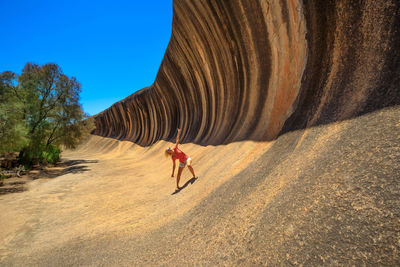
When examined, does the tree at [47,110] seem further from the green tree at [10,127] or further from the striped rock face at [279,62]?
the striped rock face at [279,62]

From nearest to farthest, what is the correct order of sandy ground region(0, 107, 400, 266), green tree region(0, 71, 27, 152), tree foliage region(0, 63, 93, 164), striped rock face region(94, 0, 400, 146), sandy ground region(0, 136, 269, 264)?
sandy ground region(0, 107, 400, 266)
striped rock face region(94, 0, 400, 146)
sandy ground region(0, 136, 269, 264)
green tree region(0, 71, 27, 152)
tree foliage region(0, 63, 93, 164)

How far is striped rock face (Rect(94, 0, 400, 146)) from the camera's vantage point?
5.85 feet

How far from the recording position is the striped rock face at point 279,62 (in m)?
1.78

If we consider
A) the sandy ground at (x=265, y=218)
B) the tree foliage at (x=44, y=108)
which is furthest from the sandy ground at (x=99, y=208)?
the tree foliage at (x=44, y=108)

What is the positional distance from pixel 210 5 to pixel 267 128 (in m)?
3.96

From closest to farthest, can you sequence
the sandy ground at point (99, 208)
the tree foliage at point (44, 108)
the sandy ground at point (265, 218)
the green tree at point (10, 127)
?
the sandy ground at point (265, 218)
the sandy ground at point (99, 208)
the green tree at point (10, 127)
the tree foliage at point (44, 108)

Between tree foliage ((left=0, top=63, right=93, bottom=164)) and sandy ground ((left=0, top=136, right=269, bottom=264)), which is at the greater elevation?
tree foliage ((left=0, top=63, right=93, bottom=164))

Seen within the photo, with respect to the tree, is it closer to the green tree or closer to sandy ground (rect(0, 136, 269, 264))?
the green tree

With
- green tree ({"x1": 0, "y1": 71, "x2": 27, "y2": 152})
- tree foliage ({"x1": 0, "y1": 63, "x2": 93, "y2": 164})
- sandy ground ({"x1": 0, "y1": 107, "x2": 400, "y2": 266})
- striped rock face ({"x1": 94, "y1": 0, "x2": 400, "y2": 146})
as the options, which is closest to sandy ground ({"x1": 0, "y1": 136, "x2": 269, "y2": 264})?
sandy ground ({"x1": 0, "y1": 107, "x2": 400, "y2": 266})

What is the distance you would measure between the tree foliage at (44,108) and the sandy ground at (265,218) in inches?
351

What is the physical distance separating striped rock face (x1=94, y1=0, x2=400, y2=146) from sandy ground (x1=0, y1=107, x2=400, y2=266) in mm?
392

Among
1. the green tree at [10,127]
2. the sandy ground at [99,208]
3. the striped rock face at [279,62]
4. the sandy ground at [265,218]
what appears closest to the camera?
the sandy ground at [265,218]

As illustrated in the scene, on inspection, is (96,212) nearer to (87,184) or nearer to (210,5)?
(87,184)

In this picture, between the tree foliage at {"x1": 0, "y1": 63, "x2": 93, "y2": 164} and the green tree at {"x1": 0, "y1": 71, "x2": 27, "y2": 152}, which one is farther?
the tree foliage at {"x1": 0, "y1": 63, "x2": 93, "y2": 164}
